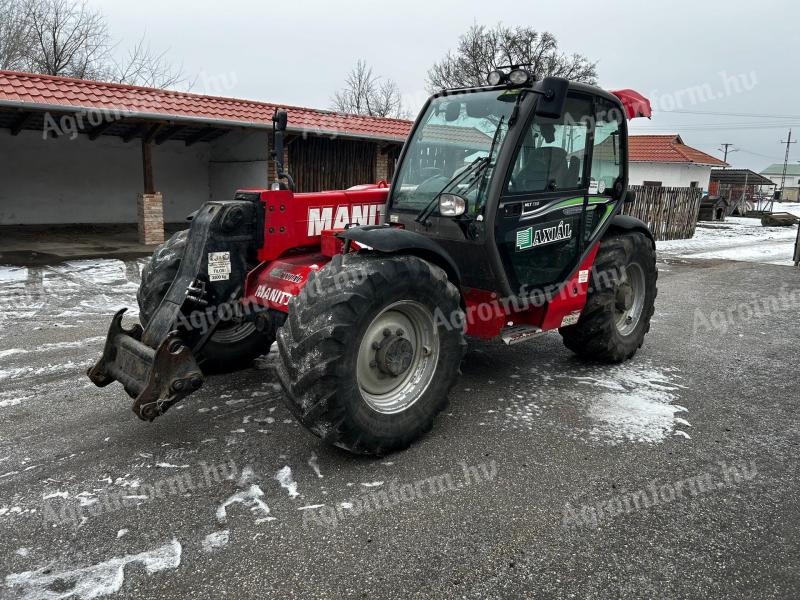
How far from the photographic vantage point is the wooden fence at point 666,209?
58.5ft

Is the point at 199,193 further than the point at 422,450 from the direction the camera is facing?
Yes

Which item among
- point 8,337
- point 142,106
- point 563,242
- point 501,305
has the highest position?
point 142,106

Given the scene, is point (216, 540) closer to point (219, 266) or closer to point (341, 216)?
point (219, 266)

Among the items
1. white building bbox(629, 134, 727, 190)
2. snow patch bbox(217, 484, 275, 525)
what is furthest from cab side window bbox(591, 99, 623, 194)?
white building bbox(629, 134, 727, 190)

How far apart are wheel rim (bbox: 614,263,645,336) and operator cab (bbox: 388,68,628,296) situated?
0.91 metres

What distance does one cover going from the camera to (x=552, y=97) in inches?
151

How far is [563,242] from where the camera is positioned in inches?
183

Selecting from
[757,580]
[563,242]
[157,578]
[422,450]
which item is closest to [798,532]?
[757,580]

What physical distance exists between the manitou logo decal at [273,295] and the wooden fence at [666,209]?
15352 mm

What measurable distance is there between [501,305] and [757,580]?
2276 mm

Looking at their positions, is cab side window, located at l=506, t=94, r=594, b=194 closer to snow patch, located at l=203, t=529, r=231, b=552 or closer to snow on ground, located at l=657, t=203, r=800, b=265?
snow patch, located at l=203, t=529, r=231, b=552

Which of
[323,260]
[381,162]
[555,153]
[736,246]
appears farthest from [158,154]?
[736,246]

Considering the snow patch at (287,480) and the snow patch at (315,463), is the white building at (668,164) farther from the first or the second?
the snow patch at (287,480)

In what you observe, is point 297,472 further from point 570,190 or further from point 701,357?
point 701,357
